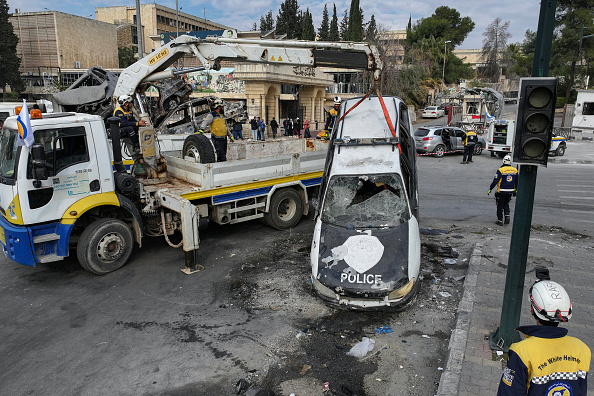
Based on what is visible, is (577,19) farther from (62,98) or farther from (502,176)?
(62,98)

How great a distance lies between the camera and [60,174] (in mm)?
6941

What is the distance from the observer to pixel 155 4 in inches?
2889

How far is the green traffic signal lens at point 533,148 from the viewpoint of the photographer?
4.30 meters

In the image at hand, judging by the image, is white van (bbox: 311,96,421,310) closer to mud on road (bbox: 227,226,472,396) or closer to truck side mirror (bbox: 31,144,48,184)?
mud on road (bbox: 227,226,472,396)

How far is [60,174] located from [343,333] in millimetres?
5128

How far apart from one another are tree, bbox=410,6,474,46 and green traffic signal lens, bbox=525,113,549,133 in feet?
207

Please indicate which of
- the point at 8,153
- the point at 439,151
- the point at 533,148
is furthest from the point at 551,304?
the point at 439,151

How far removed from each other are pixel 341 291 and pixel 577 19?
48.0m

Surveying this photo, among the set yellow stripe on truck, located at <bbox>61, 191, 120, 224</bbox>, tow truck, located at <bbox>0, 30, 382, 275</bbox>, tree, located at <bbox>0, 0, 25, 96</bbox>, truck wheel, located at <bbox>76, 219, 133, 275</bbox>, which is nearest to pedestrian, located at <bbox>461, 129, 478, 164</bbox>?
tow truck, located at <bbox>0, 30, 382, 275</bbox>

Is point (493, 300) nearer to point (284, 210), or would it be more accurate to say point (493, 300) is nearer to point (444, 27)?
point (284, 210)

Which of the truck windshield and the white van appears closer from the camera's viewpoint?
the white van

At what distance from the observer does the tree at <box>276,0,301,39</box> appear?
2474 inches

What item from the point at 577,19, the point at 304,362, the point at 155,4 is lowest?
the point at 304,362

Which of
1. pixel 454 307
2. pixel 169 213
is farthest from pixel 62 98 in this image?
pixel 454 307
